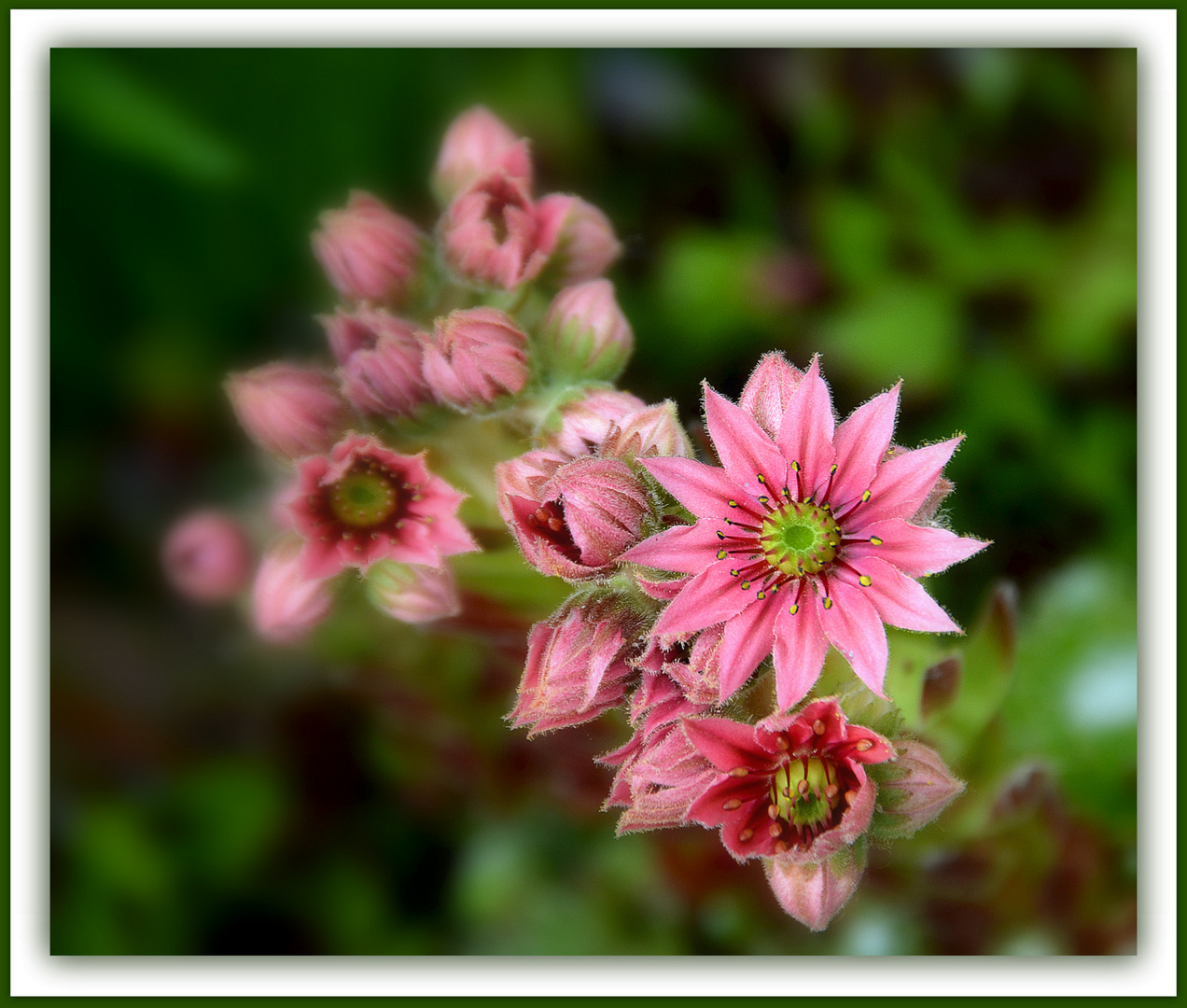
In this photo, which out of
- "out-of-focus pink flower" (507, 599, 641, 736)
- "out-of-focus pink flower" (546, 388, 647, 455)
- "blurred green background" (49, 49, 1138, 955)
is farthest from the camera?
"blurred green background" (49, 49, 1138, 955)

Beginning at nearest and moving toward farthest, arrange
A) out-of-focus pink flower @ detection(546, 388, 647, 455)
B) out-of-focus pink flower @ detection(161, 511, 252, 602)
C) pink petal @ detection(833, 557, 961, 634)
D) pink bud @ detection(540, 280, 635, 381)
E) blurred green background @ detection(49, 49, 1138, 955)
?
pink petal @ detection(833, 557, 961, 634) → out-of-focus pink flower @ detection(546, 388, 647, 455) → pink bud @ detection(540, 280, 635, 381) → out-of-focus pink flower @ detection(161, 511, 252, 602) → blurred green background @ detection(49, 49, 1138, 955)

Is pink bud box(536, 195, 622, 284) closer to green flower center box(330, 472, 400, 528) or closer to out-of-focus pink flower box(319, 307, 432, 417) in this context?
out-of-focus pink flower box(319, 307, 432, 417)

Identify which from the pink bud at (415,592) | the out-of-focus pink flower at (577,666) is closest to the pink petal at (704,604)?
the out-of-focus pink flower at (577,666)

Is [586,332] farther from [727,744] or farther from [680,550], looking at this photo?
[727,744]

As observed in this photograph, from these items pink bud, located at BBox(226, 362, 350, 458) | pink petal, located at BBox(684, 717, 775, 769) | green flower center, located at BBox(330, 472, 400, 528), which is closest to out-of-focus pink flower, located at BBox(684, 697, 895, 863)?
pink petal, located at BBox(684, 717, 775, 769)

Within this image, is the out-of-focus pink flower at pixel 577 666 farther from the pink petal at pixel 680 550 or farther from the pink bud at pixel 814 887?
the pink bud at pixel 814 887

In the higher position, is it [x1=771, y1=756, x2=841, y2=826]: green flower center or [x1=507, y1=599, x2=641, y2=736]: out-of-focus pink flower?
[x1=507, y1=599, x2=641, y2=736]: out-of-focus pink flower
